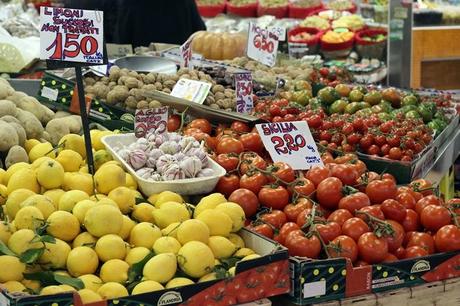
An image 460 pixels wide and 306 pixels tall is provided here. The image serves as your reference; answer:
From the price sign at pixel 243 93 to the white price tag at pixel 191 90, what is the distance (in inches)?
7.1

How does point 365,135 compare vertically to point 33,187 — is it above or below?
below

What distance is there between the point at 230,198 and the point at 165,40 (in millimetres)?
4104

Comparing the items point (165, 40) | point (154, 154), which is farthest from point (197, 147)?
point (165, 40)

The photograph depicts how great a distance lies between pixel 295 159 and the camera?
319 cm

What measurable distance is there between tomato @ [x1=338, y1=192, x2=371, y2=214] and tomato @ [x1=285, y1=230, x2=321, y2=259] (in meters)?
0.25

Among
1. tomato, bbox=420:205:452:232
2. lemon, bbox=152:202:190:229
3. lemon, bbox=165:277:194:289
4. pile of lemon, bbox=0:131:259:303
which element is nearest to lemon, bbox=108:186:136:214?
pile of lemon, bbox=0:131:259:303

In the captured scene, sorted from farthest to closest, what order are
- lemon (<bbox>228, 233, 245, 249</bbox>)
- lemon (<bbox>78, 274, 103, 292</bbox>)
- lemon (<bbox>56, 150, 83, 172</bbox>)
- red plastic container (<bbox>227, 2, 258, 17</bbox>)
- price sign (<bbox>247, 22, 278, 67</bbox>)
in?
red plastic container (<bbox>227, 2, 258, 17</bbox>)
price sign (<bbox>247, 22, 278, 67</bbox>)
lemon (<bbox>56, 150, 83, 172</bbox>)
lemon (<bbox>228, 233, 245, 249</bbox>)
lemon (<bbox>78, 274, 103, 292</bbox>)

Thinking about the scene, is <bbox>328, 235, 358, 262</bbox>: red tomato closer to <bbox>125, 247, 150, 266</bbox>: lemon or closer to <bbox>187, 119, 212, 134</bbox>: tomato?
<bbox>125, 247, 150, 266</bbox>: lemon

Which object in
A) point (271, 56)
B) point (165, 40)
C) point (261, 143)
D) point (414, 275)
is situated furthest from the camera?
point (165, 40)

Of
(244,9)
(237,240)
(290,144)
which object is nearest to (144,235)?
(237,240)

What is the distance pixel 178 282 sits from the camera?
225 centimetres

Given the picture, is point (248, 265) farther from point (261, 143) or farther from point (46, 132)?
point (46, 132)

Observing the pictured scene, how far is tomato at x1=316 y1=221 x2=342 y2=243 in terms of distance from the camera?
2549 mm

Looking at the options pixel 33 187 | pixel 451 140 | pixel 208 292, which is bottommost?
pixel 451 140
